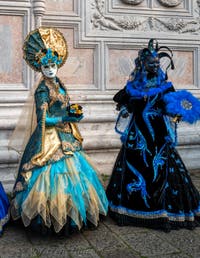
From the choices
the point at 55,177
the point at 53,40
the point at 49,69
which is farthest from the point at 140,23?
the point at 55,177

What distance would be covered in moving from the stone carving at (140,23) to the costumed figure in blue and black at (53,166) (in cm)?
268

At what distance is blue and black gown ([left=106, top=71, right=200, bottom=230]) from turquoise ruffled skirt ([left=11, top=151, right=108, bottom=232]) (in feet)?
1.21

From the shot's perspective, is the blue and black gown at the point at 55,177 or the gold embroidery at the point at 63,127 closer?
the blue and black gown at the point at 55,177

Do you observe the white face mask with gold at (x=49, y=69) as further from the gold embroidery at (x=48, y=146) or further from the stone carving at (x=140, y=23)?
the stone carving at (x=140, y=23)

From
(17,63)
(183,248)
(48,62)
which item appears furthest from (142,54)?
(17,63)

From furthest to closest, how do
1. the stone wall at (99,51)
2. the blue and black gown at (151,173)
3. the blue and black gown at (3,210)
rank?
the stone wall at (99,51) < the blue and black gown at (151,173) < the blue and black gown at (3,210)

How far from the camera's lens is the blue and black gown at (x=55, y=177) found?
325 centimetres

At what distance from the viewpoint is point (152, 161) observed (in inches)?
147

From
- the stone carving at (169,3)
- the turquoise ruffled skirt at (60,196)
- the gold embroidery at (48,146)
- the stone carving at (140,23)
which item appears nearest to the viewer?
the turquoise ruffled skirt at (60,196)

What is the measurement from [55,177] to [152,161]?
1.03 metres

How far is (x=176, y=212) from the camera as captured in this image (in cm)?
365

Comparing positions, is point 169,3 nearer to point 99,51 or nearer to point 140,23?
point 140,23

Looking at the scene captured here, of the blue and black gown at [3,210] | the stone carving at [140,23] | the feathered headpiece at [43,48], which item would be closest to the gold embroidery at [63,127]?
the feathered headpiece at [43,48]

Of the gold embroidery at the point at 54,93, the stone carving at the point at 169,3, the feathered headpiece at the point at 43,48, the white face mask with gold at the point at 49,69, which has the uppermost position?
the stone carving at the point at 169,3
